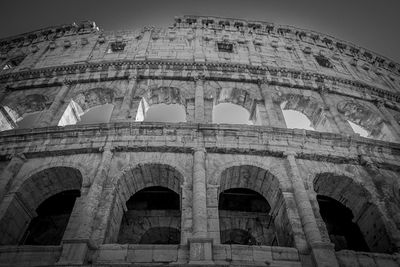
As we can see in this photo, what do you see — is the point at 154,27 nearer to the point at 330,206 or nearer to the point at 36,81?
the point at 36,81

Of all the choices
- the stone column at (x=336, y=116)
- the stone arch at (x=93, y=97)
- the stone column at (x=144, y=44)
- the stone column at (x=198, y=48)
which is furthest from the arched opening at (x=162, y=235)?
the stone column at (x=144, y=44)

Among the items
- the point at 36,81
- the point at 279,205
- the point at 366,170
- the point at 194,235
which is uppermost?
the point at 36,81

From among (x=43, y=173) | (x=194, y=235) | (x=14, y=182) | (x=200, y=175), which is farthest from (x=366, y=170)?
(x=14, y=182)

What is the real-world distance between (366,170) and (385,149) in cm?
142

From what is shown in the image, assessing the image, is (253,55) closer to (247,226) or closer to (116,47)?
(116,47)

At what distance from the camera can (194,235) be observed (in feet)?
22.2

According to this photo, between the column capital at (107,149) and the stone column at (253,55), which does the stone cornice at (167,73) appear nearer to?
the stone column at (253,55)

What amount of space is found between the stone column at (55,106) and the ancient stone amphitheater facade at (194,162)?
7 cm

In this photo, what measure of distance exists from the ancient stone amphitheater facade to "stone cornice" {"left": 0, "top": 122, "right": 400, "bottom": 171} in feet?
0.13

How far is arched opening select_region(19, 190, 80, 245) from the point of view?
30.8 feet

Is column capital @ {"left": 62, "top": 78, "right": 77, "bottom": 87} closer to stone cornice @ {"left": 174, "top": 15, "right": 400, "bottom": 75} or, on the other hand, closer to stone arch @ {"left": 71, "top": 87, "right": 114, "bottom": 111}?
stone arch @ {"left": 71, "top": 87, "right": 114, "bottom": 111}

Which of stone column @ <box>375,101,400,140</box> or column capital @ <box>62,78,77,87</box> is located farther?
column capital @ <box>62,78,77,87</box>

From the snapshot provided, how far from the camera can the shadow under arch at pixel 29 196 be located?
7637mm

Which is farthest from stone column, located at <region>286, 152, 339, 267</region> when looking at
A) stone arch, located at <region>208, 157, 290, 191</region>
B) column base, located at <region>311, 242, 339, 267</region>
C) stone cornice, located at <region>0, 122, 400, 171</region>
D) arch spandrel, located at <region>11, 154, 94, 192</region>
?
arch spandrel, located at <region>11, 154, 94, 192</region>
